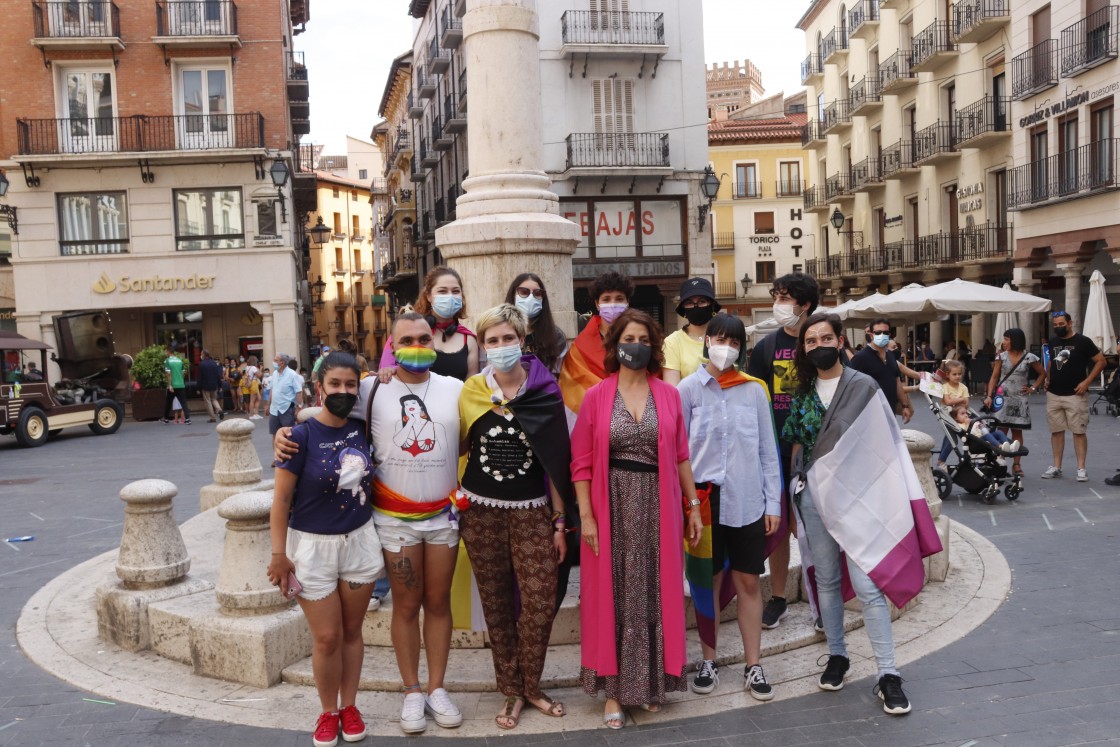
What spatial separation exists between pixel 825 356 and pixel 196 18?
26.8 m

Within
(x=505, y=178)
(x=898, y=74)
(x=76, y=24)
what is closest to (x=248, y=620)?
(x=505, y=178)

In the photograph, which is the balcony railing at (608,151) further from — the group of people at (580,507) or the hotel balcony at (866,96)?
the group of people at (580,507)

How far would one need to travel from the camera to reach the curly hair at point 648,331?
14.2ft

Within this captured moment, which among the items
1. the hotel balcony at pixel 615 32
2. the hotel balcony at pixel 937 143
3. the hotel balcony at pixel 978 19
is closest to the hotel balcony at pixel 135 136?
the hotel balcony at pixel 615 32

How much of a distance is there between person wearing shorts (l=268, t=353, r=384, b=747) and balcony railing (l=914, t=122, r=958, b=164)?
29.4 meters

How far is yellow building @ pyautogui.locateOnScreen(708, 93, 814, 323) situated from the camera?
1965 inches

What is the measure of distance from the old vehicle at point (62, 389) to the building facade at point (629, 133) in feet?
39.4

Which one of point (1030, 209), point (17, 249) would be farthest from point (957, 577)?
point (17, 249)

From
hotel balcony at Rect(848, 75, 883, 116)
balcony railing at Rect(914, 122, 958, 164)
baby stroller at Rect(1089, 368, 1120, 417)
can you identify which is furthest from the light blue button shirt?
hotel balcony at Rect(848, 75, 883, 116)

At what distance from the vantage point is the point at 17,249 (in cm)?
2611

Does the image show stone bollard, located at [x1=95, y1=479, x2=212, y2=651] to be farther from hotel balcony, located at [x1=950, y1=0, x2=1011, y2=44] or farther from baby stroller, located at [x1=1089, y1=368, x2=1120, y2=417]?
hotel balcony, located at [x1=950, y1=0, x2=1011, y2=44]

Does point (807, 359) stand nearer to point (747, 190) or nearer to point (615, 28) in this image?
point (615, 28)

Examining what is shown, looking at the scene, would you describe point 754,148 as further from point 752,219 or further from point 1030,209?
point 1030,209

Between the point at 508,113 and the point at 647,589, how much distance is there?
4316mm
